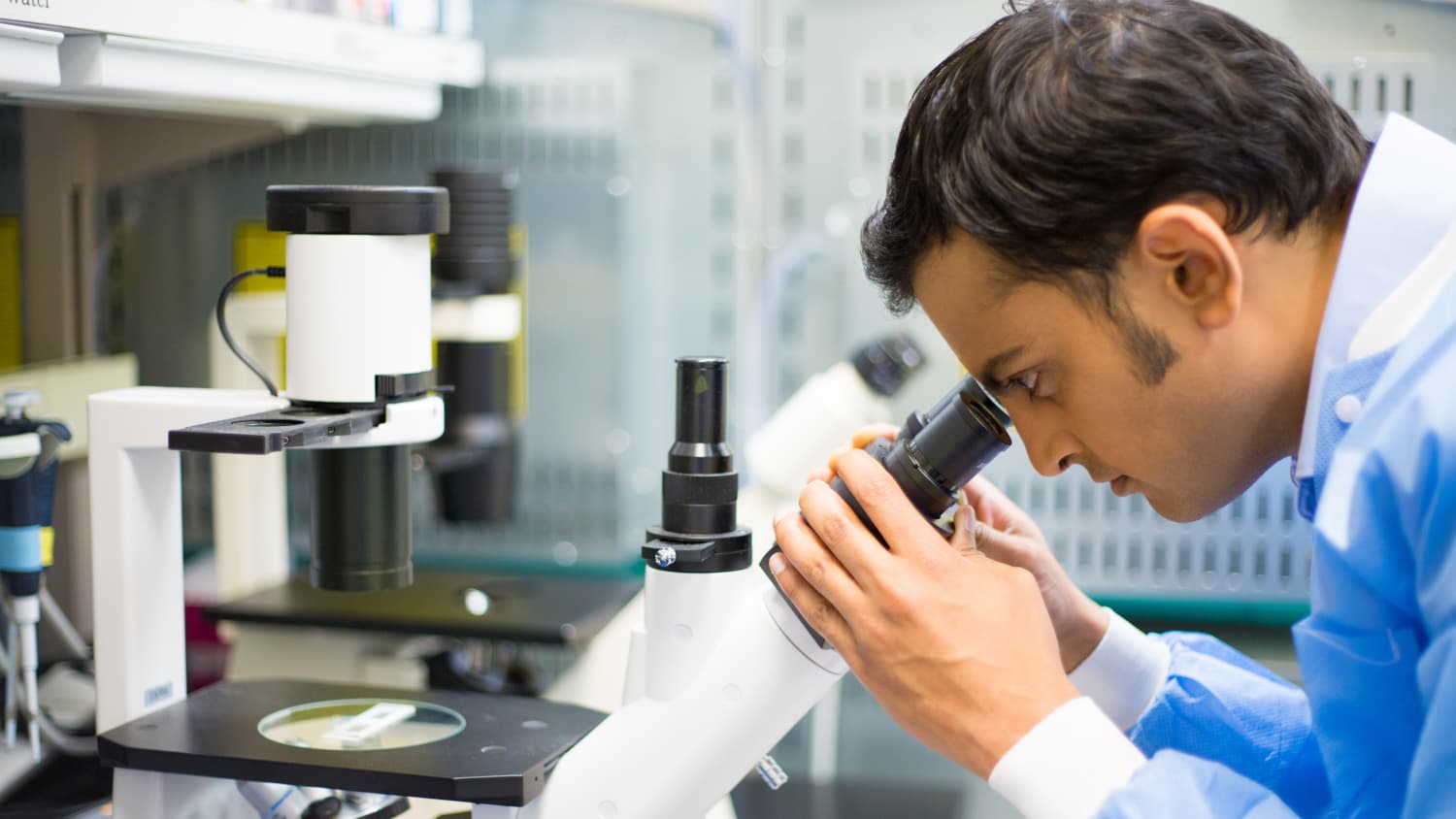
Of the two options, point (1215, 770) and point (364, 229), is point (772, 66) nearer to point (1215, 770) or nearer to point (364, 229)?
point (364, 229)

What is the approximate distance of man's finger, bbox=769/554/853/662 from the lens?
0.82 meters

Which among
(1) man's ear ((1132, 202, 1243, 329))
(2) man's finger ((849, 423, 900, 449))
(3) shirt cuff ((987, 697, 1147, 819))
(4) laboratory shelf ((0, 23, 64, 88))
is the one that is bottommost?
(3) shirt cuff ((987, 697, 1147, 819))

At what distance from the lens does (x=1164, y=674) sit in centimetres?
105

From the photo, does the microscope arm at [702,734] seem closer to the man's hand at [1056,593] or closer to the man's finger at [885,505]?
the man's finger at [885,505]

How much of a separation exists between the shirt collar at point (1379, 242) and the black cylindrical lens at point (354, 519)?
0.59 m

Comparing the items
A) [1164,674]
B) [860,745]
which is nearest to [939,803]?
[860,745]

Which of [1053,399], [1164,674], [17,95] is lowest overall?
[1164,674]

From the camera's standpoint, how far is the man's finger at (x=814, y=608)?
817 millimetres

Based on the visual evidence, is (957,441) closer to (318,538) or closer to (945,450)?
(945,450)

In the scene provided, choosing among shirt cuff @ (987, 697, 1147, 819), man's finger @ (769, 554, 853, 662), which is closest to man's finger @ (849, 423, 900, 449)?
man's finger @ (769, 554, 853, 662)

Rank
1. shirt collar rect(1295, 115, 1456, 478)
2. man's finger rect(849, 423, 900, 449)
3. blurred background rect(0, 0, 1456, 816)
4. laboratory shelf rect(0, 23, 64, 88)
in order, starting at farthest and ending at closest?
blurred background rect(0, 0, 1456, 816)
man's finger rect(849, 423, 900, 449)
laboratory shelf rect(0, 23, 64, 88)
shirt collar rect(1295, 115, 1456, 478)

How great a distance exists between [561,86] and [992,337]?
92cm

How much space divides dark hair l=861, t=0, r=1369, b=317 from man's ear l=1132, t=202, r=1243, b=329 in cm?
2

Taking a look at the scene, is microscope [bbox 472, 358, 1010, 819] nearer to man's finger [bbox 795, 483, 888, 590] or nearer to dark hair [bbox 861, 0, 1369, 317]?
man's finger [bbox 795, 483, 888, 590]
